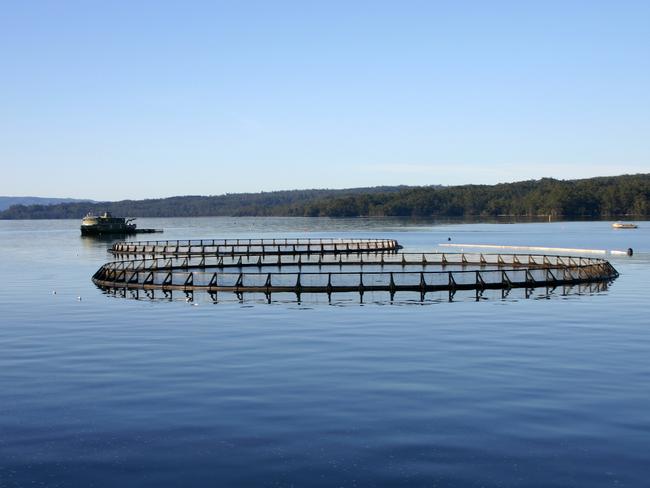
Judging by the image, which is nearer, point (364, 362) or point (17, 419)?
point (17, 419)

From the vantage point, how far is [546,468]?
21.5m

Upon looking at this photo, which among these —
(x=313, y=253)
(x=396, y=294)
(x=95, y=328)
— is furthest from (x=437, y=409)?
(x=313, y=253)

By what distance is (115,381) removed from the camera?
33062 mm

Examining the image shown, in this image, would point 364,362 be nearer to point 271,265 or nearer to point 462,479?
point 462,479

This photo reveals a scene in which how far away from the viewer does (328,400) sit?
2914cm

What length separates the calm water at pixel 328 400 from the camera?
21.8 metres

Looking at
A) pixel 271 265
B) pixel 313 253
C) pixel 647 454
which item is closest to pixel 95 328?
pixel 647 454

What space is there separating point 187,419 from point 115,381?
7.57 metres

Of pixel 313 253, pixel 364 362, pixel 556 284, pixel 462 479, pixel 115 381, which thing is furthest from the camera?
pixel 313 253

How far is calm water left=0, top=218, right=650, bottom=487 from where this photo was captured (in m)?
21.8

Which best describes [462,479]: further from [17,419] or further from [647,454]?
[17,419]

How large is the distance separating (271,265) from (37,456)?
76.8 m

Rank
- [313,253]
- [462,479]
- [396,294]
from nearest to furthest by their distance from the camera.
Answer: [462,479] → [396,294] → [313,253]

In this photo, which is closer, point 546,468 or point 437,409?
point 546,468
